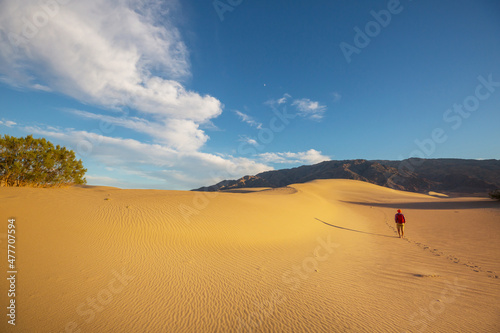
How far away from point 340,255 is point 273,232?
351 centimetres

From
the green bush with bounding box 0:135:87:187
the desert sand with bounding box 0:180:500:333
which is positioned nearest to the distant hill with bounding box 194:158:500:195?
the green bush with bounding box 0:135:87:187

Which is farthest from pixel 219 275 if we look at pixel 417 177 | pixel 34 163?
pixel 417 177

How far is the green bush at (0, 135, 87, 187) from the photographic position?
47.7ft

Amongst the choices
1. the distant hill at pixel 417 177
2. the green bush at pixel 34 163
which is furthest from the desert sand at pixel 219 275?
the distant hill at pixel 417 177

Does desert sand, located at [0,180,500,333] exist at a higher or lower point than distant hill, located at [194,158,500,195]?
lower

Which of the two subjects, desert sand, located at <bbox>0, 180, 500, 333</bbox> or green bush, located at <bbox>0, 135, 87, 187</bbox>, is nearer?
desert sand, located at <bbox>0, 180, 500, 333</bbox>

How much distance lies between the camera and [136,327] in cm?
350

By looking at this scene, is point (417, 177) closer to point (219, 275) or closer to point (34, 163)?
point (219, 275)

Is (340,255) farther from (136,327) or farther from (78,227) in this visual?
(78,227)

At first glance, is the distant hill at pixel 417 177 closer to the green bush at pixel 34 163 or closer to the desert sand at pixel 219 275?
the green bush at pixel 34 163

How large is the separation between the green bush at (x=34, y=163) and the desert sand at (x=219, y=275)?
7676 mm

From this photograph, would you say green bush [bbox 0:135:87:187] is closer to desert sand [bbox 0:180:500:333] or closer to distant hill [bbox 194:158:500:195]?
desert sand [bbox 0:180:500:333]

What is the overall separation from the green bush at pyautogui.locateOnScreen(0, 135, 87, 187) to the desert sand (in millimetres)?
7676

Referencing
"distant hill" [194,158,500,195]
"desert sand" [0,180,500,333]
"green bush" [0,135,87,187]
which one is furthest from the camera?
"distant hill" [194,158,500,195]
